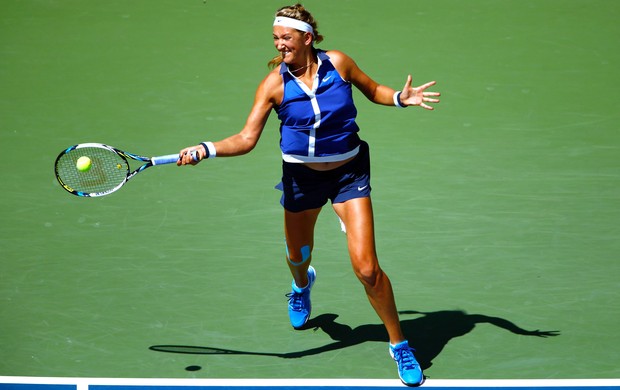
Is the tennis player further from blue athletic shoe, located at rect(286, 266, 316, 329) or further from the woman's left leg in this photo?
blue athletic shoe, located at rect(286, 266, 316, 329)

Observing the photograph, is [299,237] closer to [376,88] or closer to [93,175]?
[376,88]

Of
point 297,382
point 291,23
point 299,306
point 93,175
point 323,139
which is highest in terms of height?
point 291,23

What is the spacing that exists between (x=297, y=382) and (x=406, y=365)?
0.62 metres

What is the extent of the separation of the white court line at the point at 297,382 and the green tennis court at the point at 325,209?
0.47 ft

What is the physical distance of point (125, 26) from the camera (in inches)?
441

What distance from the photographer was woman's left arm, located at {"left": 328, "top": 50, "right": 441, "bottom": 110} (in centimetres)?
574

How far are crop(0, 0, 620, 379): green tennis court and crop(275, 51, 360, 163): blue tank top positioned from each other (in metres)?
1.28

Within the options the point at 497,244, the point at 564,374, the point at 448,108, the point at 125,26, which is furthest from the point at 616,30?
the point at 564,374

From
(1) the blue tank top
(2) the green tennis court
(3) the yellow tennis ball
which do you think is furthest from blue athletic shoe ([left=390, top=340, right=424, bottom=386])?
(3) the yellow tennis ball

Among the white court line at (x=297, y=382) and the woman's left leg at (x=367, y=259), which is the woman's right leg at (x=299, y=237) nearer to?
the woman's left leg at (x=367, y=259)

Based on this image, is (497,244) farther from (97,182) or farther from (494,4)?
(494,4)

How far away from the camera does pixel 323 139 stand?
5656 millimetres

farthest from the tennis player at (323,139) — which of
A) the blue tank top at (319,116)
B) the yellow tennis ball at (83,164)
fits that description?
the yellow tennis ball at (83,164)

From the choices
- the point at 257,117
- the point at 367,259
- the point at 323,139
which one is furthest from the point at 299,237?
the point at 257,117
